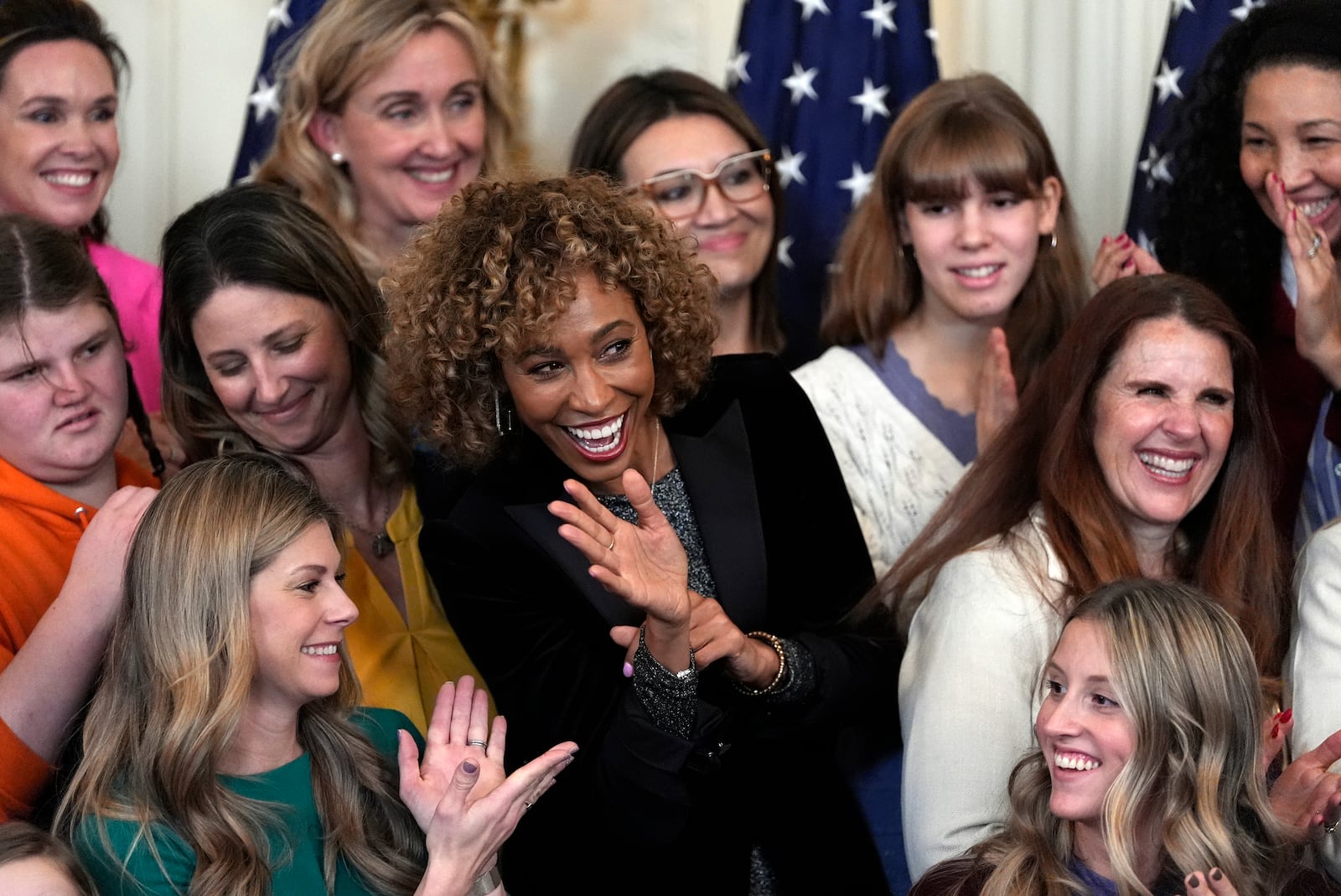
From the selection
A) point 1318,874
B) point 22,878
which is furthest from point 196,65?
point 1318,874

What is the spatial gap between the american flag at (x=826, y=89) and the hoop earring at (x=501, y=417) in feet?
6.08

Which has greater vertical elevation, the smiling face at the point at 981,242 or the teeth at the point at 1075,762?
the smiling face at the point at 981,242

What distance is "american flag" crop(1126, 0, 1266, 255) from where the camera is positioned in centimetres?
455

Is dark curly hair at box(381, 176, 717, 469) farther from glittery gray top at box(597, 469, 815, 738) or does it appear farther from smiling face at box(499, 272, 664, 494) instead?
glittery gray top at box(597, 469, 815, 738)

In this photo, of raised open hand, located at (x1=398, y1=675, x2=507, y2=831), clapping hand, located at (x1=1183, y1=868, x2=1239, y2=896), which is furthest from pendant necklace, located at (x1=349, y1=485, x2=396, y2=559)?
clapping hand, located at (x1=1183, y1=868, x2=1239, y2=896)

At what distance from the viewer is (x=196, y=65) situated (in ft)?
18.1

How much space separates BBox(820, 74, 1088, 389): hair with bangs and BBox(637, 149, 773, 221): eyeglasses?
0.27m

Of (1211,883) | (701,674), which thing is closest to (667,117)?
(701,674)

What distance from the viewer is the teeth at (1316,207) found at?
3553 mm

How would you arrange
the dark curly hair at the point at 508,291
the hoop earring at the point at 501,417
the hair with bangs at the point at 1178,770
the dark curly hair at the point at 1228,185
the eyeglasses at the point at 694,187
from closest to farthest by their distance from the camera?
the hair with bangs at the point at 1178,770 < the dark curly hair at the point at 508,291 < the hoop earring at the point at 501,417 < the dark curly hair at the point at 1228,185 < the eyeglasses at the point at 694,187

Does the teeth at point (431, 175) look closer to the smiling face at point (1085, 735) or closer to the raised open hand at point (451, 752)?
the raised open hand at point (451, 752)

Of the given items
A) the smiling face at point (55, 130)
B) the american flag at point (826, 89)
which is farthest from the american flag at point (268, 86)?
the american flag at point (826, 89)

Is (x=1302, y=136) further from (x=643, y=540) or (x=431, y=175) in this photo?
(x=431, y=175)

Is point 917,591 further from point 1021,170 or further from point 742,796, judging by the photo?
point 1021,170
